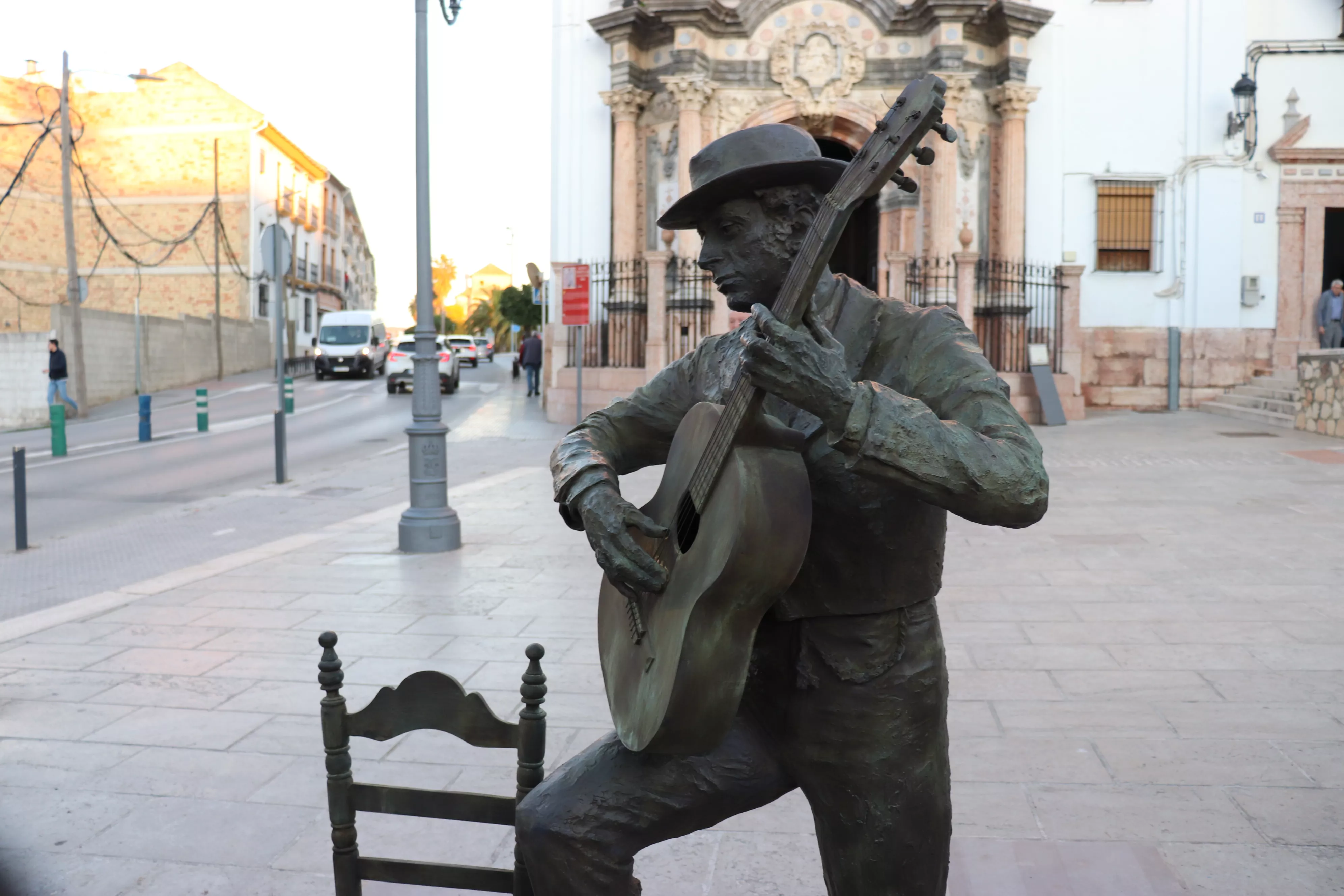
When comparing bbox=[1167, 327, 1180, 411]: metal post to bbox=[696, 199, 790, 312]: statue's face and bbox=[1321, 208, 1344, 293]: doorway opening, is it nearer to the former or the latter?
bbox=[1321, 208, 1344, 293]: doorway opening

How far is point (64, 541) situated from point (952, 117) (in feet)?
51.3

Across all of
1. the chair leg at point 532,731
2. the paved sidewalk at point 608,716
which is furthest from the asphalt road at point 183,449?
the chair leg at point 532,731

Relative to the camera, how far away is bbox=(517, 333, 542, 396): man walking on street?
27891 mm

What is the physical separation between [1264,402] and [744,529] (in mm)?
20450

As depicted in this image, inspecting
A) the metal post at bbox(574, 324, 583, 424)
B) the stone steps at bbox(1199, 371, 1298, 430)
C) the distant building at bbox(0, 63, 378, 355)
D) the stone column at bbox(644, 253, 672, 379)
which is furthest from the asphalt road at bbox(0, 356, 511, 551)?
the distant building at bbox(0, 63, 378, 355)

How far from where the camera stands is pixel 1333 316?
1995cm

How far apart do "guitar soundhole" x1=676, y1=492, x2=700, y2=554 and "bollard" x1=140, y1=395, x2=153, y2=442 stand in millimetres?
18573

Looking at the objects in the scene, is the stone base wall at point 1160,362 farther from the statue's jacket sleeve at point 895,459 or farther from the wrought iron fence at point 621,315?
the statue's jacket sleeve at point 895,459

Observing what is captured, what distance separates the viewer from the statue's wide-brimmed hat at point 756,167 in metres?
1.94

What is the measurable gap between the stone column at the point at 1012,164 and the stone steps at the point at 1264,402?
461 cm

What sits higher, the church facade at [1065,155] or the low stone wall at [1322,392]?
the church facade at [1065,155]

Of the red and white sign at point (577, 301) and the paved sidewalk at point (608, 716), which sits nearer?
the paved sidewalk at point (608, 716)

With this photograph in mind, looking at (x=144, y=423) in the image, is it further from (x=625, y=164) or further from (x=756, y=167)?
(x=756, y=167)

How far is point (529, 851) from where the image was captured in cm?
204
